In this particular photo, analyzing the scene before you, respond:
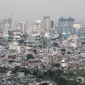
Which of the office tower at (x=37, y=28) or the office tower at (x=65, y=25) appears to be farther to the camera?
the office tower at (x=65, y=25)

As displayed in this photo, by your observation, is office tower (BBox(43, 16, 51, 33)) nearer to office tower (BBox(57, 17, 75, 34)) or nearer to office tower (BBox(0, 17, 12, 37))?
office tower (BBox(57, 17, 75, 34))

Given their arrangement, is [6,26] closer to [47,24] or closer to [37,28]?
[37,28]

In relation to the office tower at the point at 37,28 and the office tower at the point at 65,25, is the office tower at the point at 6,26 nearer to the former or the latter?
the office tower at the point at 37,28

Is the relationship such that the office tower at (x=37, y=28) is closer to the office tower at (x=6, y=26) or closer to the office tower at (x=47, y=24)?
the office tower at (x=47, y=24)

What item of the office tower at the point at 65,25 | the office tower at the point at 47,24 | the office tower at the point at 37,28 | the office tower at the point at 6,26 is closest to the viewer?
the office tower at the point at 6,26

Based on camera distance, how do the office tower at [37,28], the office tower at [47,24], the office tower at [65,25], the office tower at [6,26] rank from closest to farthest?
the office tower at [6,26] < the office tower at [37,28] < the office tower at [65,25] < the office tower at [47,24]

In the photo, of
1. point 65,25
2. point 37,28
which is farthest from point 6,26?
point 65,25

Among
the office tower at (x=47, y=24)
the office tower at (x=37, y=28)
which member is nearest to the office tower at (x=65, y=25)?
the office tower at (x=47, y=24)

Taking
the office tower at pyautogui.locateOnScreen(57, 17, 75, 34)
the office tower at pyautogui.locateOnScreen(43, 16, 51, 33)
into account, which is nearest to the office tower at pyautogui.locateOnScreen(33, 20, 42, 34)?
the office tower at pyautogui.locateOnScreen(43, 16, 51, 33)

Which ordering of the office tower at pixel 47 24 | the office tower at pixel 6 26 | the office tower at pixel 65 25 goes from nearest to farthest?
the office tower at pixel 6 26 < the office tower at pixel 65 25 < the office tower at pixel 47 24
